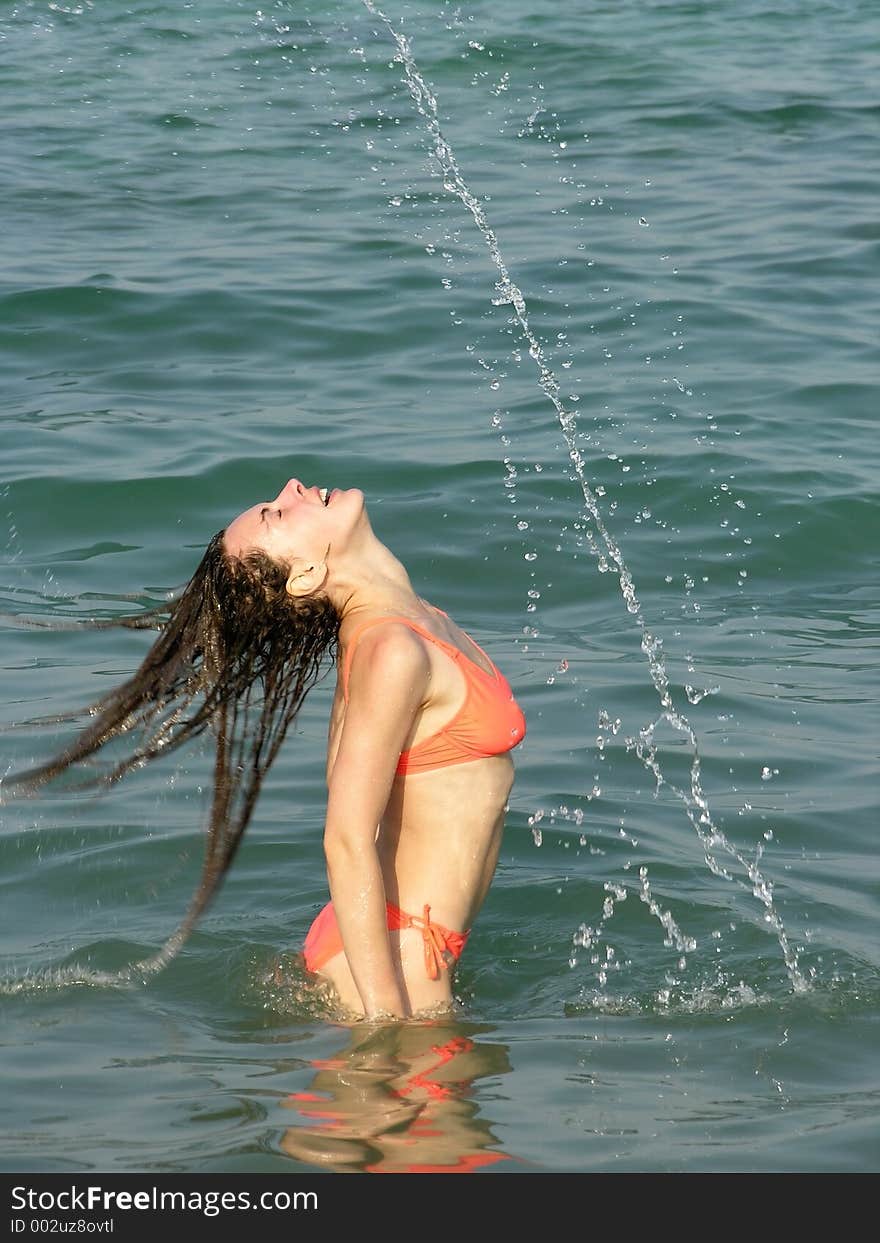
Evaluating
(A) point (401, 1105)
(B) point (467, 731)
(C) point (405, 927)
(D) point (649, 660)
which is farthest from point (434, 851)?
(D) point (649, 660)

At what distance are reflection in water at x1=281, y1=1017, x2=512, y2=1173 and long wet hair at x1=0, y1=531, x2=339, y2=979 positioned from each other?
638 millimetres

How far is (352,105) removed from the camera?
1602cm

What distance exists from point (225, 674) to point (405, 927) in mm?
732

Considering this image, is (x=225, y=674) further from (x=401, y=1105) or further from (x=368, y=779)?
(x=401, y=1105)

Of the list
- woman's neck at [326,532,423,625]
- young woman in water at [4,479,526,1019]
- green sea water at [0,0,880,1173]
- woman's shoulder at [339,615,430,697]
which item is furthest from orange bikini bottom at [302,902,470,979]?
woman's neck at [326,532,423,625]

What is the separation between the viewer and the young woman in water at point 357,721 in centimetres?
409

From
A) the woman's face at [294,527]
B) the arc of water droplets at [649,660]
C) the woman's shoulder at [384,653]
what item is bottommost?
the arc of water droplets at [649,660]

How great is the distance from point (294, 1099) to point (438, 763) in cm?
83

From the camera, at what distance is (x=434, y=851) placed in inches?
174

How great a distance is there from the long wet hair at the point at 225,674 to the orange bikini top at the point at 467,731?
16 cm

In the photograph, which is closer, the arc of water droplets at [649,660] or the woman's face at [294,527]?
the woman's face at [294,527]

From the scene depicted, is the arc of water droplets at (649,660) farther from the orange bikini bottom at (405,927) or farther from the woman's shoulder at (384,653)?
the woman's shoulder at (384,653)

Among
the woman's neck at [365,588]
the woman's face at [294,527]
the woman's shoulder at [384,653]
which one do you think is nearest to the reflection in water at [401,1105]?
the woman's shoulder at [384,653]
